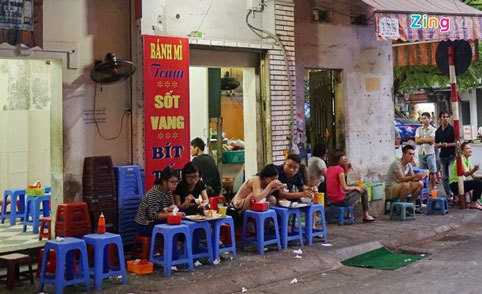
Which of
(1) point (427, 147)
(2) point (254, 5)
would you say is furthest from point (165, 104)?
(1) point (427, 147)

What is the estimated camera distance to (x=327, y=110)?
43.2ft

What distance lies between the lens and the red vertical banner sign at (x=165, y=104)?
30.6ft

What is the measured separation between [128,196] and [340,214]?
4.31 metres

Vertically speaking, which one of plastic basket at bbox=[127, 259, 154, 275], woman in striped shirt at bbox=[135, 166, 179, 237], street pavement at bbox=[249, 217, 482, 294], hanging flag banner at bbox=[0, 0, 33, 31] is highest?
hanging flag banner at bbox=[0, 0, 33, 31]

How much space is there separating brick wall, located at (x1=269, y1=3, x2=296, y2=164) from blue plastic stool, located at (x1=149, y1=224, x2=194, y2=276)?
3.64 meters

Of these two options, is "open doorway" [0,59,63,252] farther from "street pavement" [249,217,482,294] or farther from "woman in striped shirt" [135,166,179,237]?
"street pavement" [249,217,482,294]

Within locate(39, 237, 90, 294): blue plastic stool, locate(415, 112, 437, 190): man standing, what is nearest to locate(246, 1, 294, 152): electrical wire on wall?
locate(415, 112, 437, 190): man standing

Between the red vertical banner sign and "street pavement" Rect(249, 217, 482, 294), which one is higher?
the red vertical banner sign

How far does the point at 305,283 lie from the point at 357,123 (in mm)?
5929

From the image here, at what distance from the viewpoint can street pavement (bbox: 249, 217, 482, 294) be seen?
7129mm

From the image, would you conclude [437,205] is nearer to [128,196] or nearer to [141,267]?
[128,196]

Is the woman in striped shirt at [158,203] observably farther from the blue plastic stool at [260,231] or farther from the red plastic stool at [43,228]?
the red plastic stool at [43,228]

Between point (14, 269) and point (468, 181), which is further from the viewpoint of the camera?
point (468, 181)

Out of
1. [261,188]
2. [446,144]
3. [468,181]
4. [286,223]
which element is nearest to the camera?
[286,223]
